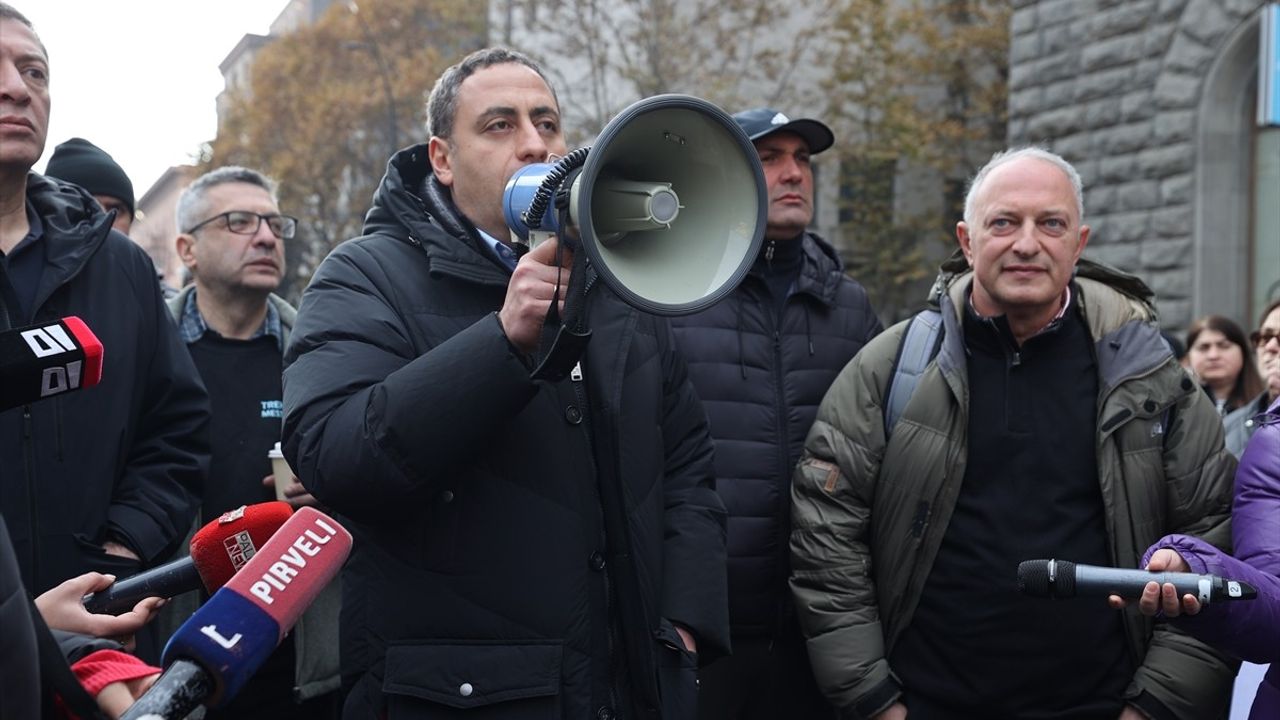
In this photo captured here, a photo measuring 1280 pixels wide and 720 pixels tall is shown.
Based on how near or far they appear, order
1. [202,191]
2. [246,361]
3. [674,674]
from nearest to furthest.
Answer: [674,674] < [246,361] < [202,191]

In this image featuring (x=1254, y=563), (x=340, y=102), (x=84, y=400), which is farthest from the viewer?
(x=340, y=102)

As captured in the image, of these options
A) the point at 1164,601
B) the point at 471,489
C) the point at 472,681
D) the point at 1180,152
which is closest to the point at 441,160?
the point at 471,489

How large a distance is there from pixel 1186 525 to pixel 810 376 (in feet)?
3.81

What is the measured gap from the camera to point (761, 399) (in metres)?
3.98

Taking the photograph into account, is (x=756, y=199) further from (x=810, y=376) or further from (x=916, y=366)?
(x=810, y=376)

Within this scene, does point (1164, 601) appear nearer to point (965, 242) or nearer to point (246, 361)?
point (965, 242)

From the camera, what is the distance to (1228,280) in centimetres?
1019

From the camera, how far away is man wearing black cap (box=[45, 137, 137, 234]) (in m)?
5.41

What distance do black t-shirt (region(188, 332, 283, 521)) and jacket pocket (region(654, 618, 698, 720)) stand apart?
1927 mm

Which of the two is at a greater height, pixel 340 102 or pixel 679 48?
pixel 679 48

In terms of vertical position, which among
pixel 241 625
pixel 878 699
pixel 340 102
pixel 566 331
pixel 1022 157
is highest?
pixel 340 102

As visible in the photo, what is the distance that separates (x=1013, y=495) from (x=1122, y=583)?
80 centimetres

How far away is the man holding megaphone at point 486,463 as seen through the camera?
8.01 feet

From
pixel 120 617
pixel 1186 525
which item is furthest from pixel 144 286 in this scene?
pixel 1186 525
